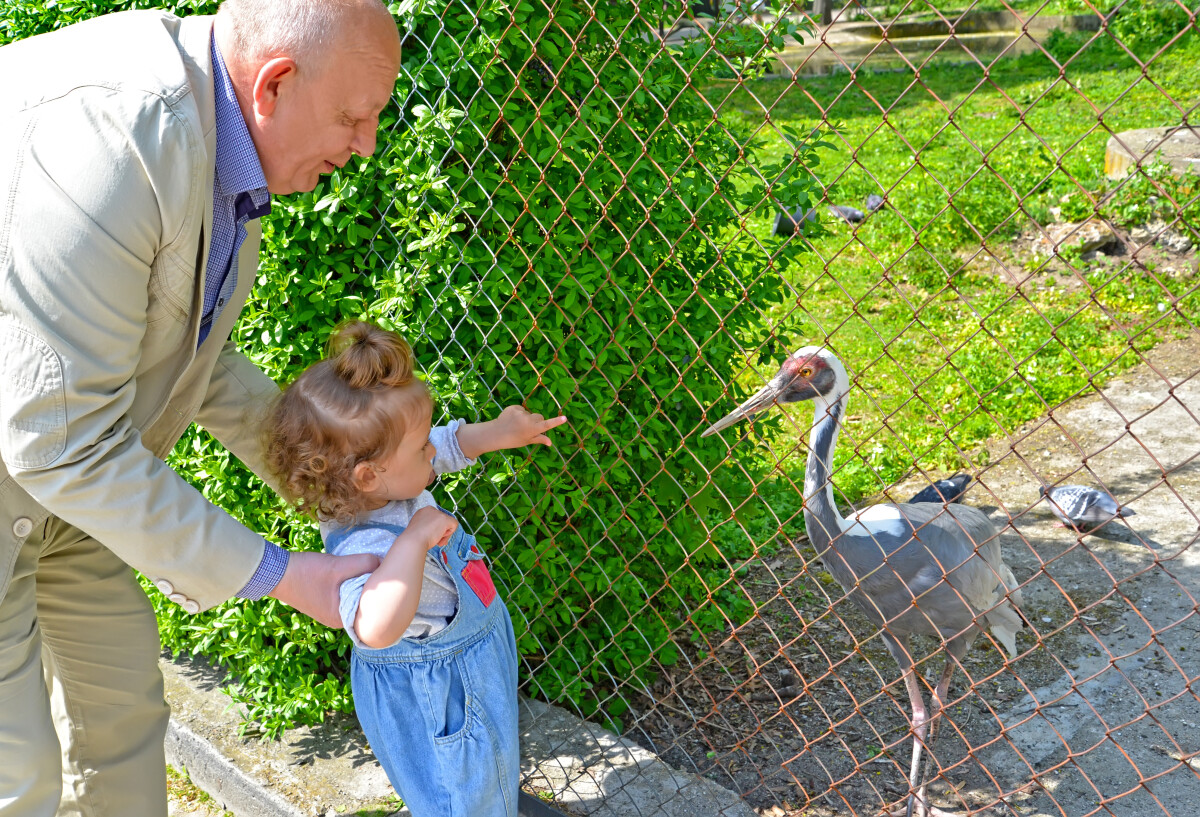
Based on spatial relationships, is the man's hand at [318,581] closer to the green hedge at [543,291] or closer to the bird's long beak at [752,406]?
the green hedge at [543,291]

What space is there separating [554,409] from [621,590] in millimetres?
712

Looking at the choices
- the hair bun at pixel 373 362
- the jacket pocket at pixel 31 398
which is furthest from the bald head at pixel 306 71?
the jacket pocket at pixel 31 398

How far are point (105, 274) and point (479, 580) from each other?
3.32 ft

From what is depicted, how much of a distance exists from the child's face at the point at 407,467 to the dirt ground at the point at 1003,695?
1.07 m

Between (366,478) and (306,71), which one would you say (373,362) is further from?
(306,71)

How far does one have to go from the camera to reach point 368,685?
2242mm

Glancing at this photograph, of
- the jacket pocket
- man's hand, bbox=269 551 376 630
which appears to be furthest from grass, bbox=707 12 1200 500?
the jacket pocket

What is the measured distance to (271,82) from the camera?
73.5 inches

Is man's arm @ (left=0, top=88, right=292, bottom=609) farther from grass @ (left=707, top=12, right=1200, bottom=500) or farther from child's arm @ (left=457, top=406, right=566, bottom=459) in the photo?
grass @ (left=707, top=12, right=1200, bottom=500)

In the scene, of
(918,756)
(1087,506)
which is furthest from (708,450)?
(1087,506)

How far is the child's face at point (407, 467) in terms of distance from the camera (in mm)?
2134

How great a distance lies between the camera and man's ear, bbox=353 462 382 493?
208 centimetres

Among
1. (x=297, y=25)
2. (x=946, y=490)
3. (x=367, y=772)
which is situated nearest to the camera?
(x=297, y=25)

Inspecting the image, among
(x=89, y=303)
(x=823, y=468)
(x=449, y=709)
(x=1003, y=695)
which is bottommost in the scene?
(x=1003, y=695)
